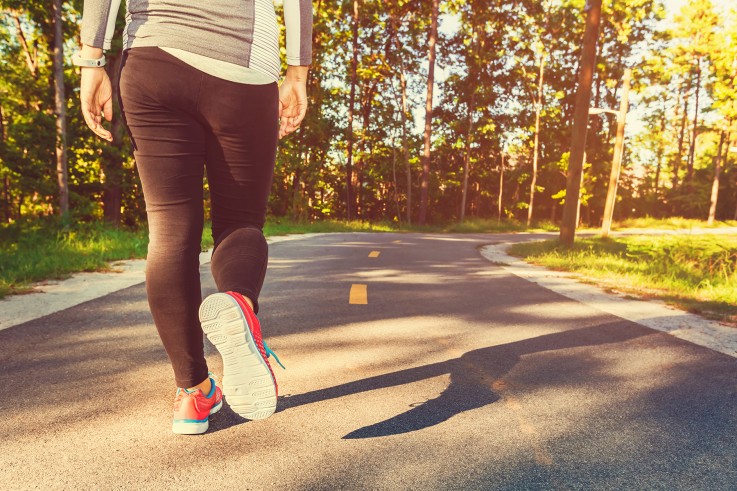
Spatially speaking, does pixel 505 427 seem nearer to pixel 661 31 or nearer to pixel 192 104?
pixel 192 104

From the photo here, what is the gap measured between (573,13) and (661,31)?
7.83 meters

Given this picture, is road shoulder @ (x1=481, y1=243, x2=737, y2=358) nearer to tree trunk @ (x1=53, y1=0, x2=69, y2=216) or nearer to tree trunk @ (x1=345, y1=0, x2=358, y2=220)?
tree trunk @ (x1=53, y1=0, x2=69, y2=216)

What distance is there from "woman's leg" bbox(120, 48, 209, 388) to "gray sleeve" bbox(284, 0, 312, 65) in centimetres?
50

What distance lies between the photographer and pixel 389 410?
6.82 ft

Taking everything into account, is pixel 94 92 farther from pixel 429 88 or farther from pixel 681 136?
pixel 681 136

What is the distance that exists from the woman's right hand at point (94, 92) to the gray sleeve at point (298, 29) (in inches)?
27.5

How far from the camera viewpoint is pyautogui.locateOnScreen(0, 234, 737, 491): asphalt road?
61.6 inches

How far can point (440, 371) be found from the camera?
262 cm

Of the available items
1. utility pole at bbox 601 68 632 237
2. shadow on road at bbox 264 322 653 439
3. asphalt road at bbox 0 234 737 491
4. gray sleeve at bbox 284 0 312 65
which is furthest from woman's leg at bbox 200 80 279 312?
utility pole at bbox 601 68 632 237

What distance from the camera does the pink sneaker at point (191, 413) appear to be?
1.79 metres

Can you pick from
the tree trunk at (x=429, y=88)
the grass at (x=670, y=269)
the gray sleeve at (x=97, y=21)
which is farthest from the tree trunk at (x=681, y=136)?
the gray sleeve at (x=97, y=21)

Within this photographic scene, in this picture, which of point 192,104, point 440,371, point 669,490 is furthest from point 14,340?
point 669,490

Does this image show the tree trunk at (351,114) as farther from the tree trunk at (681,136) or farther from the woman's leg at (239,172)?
the tree trunk at (681,136)

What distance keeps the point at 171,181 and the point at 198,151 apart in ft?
0.47
